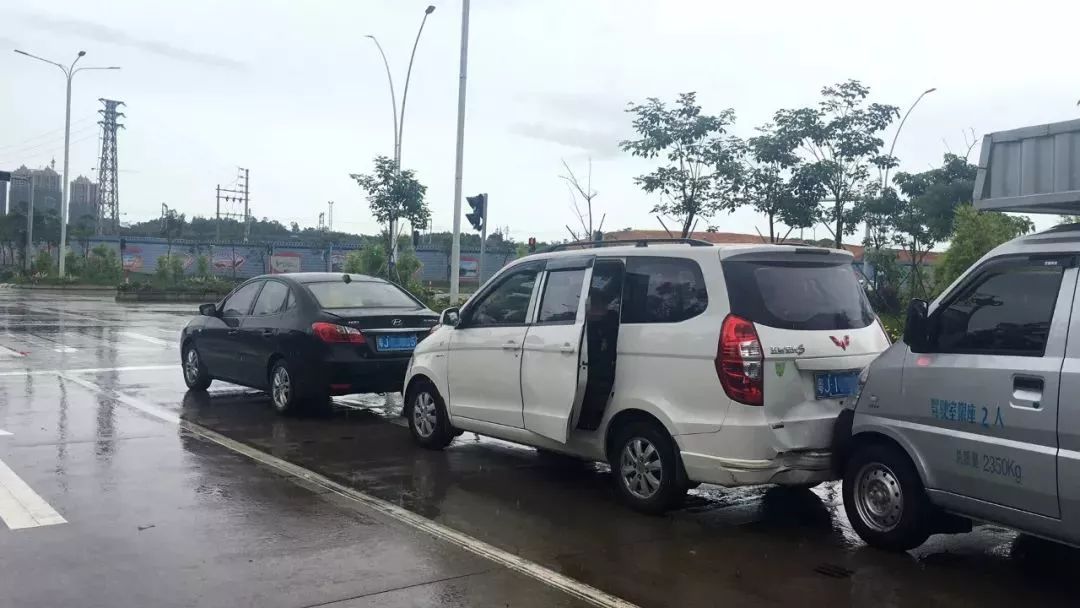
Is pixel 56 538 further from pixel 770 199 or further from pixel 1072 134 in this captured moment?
pixel 770 199

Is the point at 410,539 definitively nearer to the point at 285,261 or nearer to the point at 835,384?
the point at 835,384

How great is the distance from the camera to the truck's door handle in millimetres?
4504

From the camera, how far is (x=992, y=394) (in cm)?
472

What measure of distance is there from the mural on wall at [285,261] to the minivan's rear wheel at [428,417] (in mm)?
58616

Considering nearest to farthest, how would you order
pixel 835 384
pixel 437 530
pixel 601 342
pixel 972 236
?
pixel 437 530, pixel 835 384, pixel 601 342, pixel 972 236

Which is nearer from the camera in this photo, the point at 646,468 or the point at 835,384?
the point at 835,384

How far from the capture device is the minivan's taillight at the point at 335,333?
31.0 feet

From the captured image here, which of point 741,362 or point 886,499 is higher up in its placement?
point 741,362

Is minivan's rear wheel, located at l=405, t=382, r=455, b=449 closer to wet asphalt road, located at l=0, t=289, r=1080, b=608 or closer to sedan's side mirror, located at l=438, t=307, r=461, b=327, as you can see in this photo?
wet asphalt road, located at l=0, t=289, r=1080, b=608

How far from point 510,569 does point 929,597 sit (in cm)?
214

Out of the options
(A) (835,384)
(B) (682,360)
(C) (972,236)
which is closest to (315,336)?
(B) (682,360)

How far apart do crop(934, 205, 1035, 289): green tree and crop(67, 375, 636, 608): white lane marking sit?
43.0 ft

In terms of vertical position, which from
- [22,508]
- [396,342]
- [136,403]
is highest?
[396,342]

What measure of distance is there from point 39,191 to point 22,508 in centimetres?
10251
